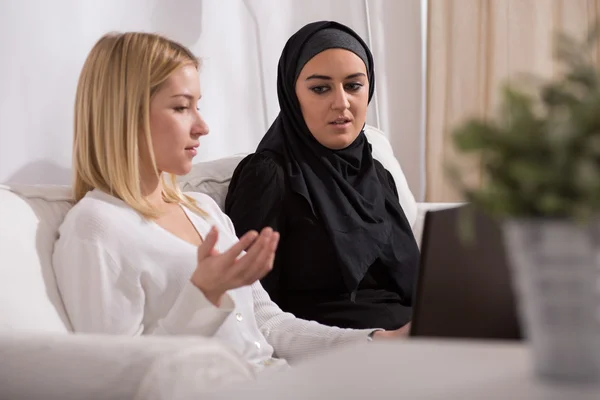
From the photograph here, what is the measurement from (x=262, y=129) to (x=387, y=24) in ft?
3.14

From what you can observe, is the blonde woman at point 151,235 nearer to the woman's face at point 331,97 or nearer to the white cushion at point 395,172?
the woman's face at point 331,97

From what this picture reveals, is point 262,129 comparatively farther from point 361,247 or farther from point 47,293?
point 47,293

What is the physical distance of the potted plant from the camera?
0.61 m

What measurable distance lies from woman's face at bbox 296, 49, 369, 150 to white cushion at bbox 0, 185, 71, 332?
102cm

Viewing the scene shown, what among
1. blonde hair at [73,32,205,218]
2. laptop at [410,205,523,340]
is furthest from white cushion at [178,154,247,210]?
laptop at [410,205,523,340]

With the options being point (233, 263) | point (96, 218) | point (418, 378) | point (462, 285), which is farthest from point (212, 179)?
point (418, 378)

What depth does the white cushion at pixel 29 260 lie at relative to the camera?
4.68 feet

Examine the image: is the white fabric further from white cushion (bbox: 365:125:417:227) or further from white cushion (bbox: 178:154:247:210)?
white cushion (bbox: 365:125:417:227)

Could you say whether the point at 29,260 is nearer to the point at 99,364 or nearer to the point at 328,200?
the point at 99,364

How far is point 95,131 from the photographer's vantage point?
1693 millimetres

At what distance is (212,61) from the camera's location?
113 inches

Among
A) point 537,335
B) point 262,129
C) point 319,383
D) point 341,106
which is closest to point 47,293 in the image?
point 319,383

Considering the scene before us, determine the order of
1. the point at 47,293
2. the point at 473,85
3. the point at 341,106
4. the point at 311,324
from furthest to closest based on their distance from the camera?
the point at 473,85 < the point at 341,106 < the point at 311,324 < the point at 47,293

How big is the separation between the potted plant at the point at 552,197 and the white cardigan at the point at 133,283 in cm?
89
